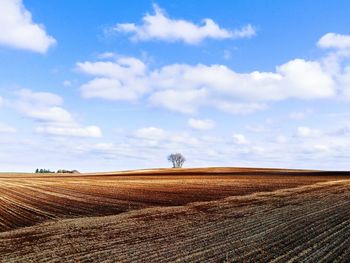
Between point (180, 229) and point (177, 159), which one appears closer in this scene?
point (180, 229)

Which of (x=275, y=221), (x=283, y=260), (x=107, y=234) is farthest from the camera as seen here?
(x=275, y=221)

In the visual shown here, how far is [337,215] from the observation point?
778 inches

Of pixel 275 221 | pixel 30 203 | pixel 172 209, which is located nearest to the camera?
pixel 275 221

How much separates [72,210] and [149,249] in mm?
12720

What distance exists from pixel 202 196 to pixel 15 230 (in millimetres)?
14853

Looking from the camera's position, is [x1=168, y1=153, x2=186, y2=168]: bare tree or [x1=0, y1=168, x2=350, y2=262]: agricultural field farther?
[x1=168, y1=153, x2=186, y2=168]: bare tree

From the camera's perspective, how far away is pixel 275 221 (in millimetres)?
18906

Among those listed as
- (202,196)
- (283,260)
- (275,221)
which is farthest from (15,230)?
(202,196)

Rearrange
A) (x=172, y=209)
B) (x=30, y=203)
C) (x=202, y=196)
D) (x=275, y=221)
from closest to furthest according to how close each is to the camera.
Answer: (x=275, y=221) → (x=172, y=209) → (x=30, y=203) → (x=202, y=196)

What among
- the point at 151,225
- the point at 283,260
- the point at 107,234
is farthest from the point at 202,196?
the point at 283,260

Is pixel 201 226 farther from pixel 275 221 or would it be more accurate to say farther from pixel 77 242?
pixel 77 242

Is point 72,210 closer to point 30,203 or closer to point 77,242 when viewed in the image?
point 30,203

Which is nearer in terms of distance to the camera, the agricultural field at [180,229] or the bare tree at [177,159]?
the agricultural field at [180,229]

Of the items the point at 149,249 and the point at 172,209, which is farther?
the point at 172,209
